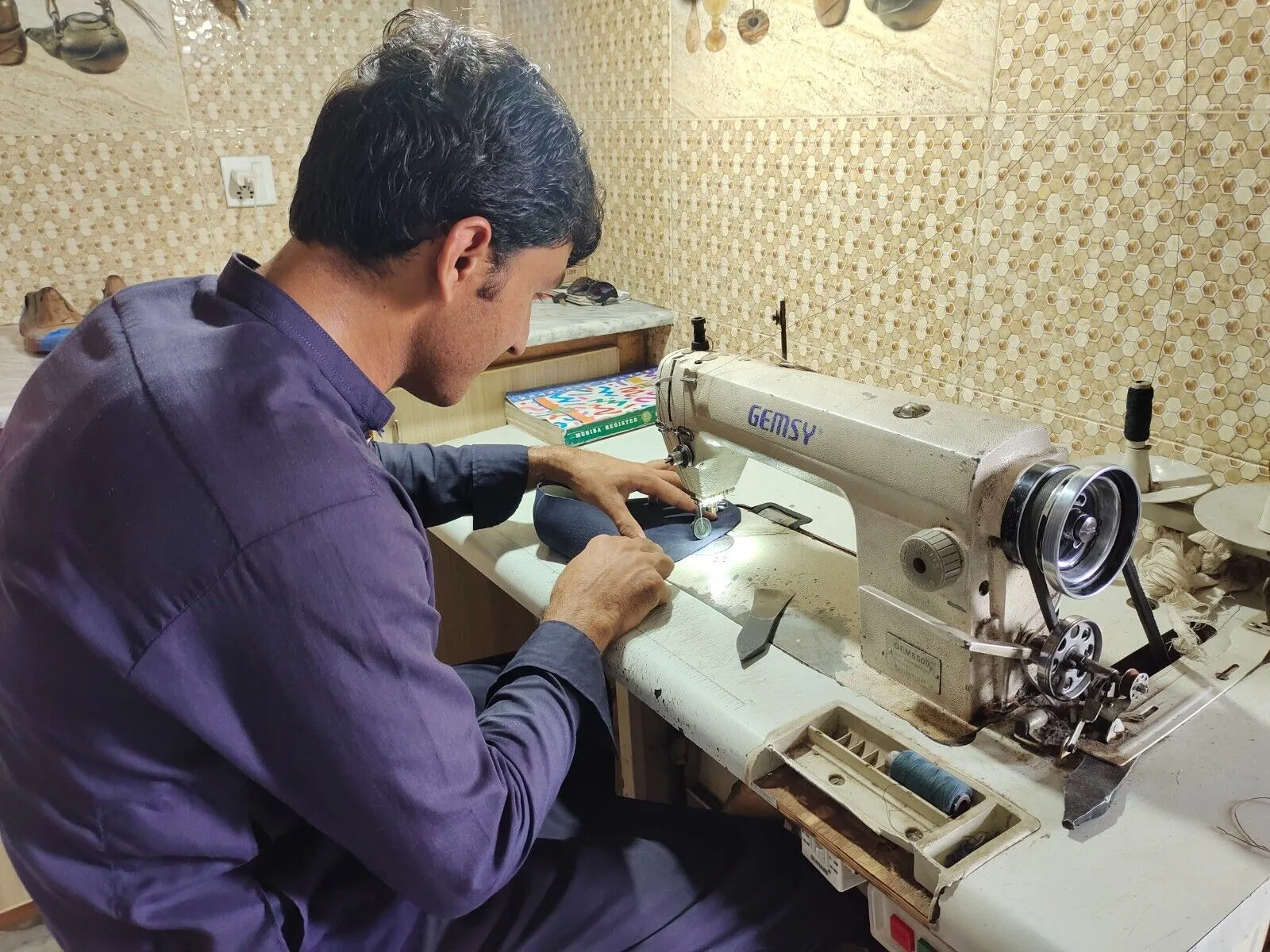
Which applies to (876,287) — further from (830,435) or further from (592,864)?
(592,864)

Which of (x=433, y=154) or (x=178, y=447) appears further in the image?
(x=433, y=154)

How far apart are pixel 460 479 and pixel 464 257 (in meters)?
0.57

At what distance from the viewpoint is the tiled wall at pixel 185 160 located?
2.15 meters

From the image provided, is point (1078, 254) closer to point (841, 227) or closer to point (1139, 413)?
point (1139, 413)

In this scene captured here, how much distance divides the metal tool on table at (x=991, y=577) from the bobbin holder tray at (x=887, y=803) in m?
0.06

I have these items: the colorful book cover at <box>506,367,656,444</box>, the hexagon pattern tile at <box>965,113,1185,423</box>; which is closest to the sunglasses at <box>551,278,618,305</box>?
the colorful book cover at <box>506,367,656,444</box>

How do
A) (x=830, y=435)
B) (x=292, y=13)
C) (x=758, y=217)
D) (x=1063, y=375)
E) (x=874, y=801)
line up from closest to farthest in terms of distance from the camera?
1. (x=874, y=801)
2. (x=830, y=435)
3. (x=1063, y=375)
4. (x=758, y=217)
5. (x=292, y=13)

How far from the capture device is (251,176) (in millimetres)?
2379

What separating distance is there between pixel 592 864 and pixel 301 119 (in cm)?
212

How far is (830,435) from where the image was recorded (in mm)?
1023

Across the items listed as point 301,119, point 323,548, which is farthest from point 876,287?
point 301,119

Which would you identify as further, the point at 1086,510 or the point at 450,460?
the point at 450,460

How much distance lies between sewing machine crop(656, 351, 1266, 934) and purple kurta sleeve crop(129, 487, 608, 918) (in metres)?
0.30

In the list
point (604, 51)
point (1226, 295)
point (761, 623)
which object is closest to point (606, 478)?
point (761, 623)
